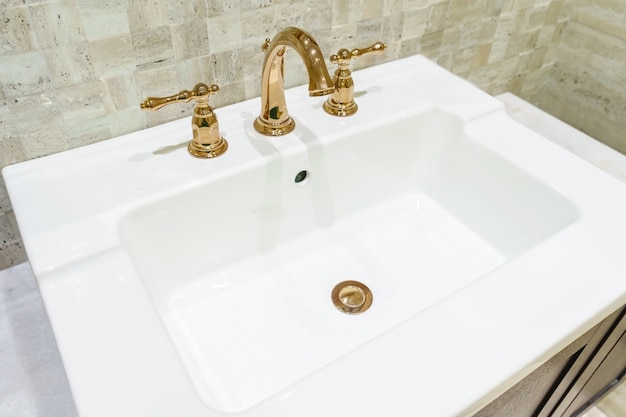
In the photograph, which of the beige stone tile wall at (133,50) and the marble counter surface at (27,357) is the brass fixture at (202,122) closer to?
the beige stone tile wall at (133,50)

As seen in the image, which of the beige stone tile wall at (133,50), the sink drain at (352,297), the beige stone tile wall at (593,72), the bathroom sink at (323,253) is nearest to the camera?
the bathroom sink at (323,253)

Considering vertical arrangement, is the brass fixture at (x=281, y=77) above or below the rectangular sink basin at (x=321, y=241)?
above

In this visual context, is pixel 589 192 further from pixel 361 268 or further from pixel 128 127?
pixel 128 127

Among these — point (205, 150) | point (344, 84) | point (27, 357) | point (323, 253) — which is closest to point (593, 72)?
point (344, 84)

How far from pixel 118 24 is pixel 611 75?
1.01 meters

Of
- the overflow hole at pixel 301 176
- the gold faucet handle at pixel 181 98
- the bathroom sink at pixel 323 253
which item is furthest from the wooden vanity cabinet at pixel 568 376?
the gold faucet handle at pixel 181 98

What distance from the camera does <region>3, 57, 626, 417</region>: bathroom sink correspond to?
483 millimetres

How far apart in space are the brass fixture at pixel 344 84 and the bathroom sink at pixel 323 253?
0.07 ft

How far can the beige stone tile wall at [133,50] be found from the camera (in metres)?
0.62

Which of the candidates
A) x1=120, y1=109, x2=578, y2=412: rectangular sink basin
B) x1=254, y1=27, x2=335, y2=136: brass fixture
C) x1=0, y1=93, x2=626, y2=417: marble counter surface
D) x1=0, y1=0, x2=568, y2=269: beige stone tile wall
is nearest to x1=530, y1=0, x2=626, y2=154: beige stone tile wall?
x1=0, y1=0, x2=568, y2=269: beige stone tile wall

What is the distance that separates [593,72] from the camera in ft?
3.70

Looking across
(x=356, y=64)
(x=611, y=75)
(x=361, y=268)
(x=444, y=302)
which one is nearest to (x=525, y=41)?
(x=611, y=75)

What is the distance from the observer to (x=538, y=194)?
2.42 feet

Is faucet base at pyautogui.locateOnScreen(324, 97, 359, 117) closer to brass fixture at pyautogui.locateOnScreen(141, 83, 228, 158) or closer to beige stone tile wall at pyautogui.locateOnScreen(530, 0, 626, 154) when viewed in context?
brass fixture at pyautogui.locateOnScreen(141, 83, 228, 158)
